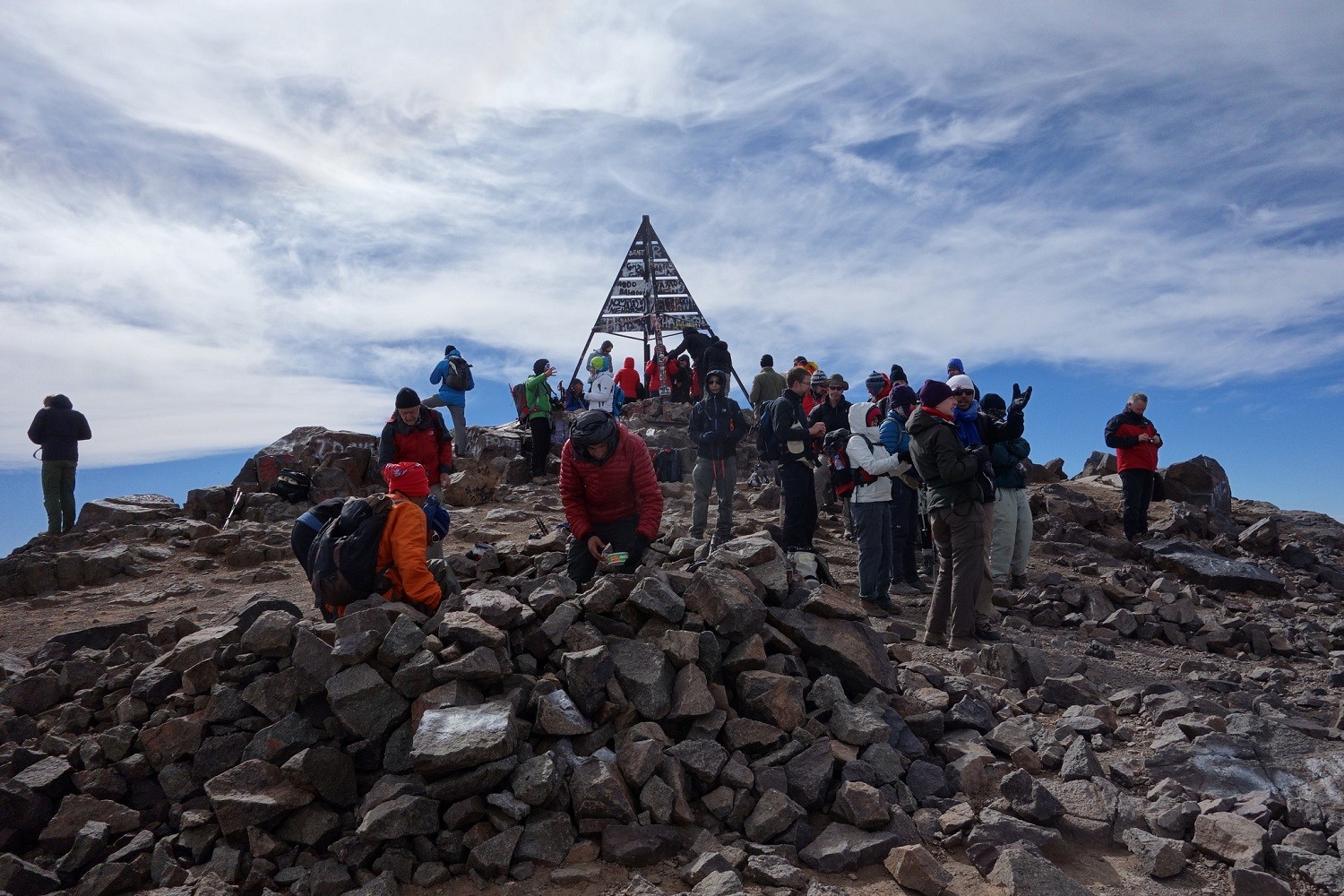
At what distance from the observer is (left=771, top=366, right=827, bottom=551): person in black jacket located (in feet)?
29.4

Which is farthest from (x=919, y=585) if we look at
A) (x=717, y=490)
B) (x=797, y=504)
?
(x=717, y=490)

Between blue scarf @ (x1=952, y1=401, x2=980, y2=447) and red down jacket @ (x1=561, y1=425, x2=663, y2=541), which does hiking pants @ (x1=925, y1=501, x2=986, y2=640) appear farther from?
red down jacket @ (x1=561, y1=425, x2=663, y2=541)

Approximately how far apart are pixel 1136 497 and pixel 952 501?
758 centimetres

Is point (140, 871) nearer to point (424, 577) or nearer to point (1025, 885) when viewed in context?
point (424, 577)

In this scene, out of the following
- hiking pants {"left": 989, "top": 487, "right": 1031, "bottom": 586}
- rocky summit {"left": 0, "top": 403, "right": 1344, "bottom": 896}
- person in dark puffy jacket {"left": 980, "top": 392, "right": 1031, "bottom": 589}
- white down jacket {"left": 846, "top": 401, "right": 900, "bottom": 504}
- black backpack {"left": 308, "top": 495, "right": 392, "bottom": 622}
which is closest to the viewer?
rocky summit {"left": 0, "top": 403, "right": 1344, "bottom": 896}

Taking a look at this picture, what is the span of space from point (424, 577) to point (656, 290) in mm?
18394

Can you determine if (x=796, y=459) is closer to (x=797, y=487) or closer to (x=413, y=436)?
(x=797, y=487)

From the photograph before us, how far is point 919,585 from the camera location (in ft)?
32.7

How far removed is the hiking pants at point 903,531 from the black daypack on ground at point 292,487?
12.1m

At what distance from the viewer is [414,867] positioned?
4.45 metres

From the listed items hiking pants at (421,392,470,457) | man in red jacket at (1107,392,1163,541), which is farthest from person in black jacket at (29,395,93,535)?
man in red jacket at (1107,392,1163,541)

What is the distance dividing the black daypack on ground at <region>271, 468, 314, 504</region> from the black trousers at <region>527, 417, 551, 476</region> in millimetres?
4673

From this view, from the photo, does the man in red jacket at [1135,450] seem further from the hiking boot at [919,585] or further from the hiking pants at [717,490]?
the hiking pants at [717,490]

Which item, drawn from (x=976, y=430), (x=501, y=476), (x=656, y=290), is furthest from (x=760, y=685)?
Result: (x=656, y=290)
